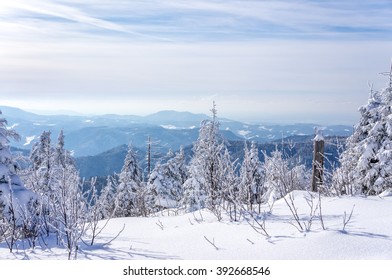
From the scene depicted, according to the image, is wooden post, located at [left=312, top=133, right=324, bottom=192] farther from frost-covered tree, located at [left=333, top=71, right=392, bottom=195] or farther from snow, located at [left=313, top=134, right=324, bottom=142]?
frost-covered tree, located at [left=333, top=71, right=392, bottom=195]

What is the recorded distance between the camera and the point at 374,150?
12.8 m

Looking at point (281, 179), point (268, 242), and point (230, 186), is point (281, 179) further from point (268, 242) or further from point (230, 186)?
point (268, 242)

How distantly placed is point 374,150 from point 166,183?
22.0 meters

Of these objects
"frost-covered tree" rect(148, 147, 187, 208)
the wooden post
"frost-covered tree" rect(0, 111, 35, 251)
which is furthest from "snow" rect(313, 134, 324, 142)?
"frost-covered tree" rect(148, 147, 187, 208)

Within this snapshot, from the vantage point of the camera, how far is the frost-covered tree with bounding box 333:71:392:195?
1220 cm

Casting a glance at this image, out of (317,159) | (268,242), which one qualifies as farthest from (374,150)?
(268,242)

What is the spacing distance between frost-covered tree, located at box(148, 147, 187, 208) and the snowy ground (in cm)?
2080

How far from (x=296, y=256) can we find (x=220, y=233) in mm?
1723

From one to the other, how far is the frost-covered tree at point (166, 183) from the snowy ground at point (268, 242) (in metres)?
20.8

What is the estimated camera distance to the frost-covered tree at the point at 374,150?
1220 cm

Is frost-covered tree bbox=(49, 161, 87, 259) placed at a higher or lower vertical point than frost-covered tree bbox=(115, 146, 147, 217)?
higher

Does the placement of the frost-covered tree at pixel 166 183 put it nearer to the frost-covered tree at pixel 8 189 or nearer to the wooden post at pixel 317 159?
the wooden post at pixel 317 159

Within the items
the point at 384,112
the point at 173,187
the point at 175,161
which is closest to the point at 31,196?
the point at 384,112

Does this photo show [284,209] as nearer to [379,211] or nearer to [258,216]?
[258,216]
